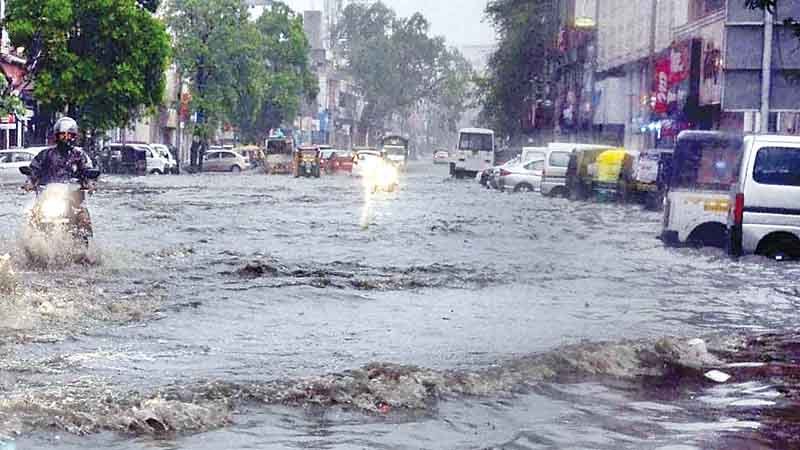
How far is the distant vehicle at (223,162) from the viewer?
2908 inches

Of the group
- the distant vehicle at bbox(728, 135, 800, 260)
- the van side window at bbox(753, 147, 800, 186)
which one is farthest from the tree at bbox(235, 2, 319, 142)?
the van side window at bbox(753, 147, 800, 186)

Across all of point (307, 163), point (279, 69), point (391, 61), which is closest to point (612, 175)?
point (307, 163)

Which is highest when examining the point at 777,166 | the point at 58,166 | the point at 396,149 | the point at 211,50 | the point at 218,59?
the point at 211,50

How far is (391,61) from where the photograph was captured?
133 metres

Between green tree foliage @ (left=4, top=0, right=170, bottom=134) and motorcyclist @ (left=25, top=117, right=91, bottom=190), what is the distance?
112ft

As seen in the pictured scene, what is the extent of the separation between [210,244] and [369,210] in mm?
12554

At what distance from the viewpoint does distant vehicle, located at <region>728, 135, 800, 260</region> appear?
1752 centimetres

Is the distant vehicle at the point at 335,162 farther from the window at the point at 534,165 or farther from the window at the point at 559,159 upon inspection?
the window at the point at 559,159

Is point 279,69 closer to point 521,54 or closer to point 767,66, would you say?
point 521,54

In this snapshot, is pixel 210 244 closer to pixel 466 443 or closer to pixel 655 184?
pixel 466 443

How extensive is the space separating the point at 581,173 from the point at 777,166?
2195 cm

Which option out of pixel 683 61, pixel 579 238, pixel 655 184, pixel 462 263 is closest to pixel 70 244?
pixel 462 263

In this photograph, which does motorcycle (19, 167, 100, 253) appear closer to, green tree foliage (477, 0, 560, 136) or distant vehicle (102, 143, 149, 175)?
distant vehicle (102, 143, 149, 175)

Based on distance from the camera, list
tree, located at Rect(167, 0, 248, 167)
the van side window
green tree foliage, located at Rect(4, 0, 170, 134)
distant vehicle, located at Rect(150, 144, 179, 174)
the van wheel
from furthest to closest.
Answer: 1. tree, located at Rect(167, 0, 248, 167)
2. distant vehicle, located at Rect(150, 144, 179, 174)
3. green tree foliage, located at Rect(4, 0, 170, 134)
4. the van wheel
5. the van side window
